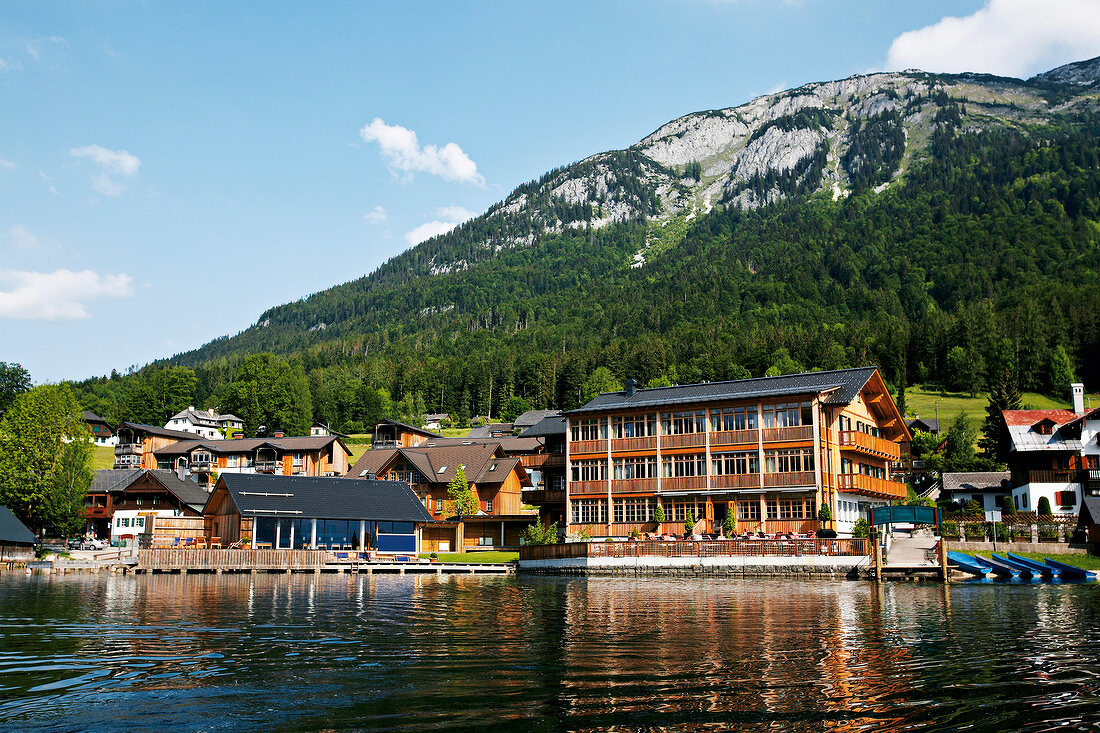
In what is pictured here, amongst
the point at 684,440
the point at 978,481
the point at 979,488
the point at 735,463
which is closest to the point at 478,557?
the point at 684,440

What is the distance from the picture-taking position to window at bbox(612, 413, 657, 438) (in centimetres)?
7150

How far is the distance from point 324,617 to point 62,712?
15.8m

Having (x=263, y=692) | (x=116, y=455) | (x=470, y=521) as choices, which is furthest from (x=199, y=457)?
(x=263, y=692)

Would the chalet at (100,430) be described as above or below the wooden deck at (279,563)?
above

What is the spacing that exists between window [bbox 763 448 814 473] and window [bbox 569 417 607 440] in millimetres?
14596

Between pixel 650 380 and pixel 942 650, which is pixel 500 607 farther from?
pixel 650 380

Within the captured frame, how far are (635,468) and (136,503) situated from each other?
2300 inches

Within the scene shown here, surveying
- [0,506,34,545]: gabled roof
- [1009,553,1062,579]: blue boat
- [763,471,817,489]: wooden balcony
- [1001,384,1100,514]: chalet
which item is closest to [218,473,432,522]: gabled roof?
[0,506,34,545]: gabled roof

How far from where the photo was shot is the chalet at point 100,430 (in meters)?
164

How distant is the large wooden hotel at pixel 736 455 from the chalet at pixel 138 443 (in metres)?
86.8

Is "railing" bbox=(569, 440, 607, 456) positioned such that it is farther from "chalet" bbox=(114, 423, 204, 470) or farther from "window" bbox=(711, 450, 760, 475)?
"chalet" bbox=(114, 423, 204, 470)

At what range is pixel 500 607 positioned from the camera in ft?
108

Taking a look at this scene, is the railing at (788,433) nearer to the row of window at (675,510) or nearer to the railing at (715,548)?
the row of window at (675,510)

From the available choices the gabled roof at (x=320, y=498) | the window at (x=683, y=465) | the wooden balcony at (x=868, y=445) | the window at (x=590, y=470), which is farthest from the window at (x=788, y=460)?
the gabled roof at (x=320, y=498)
